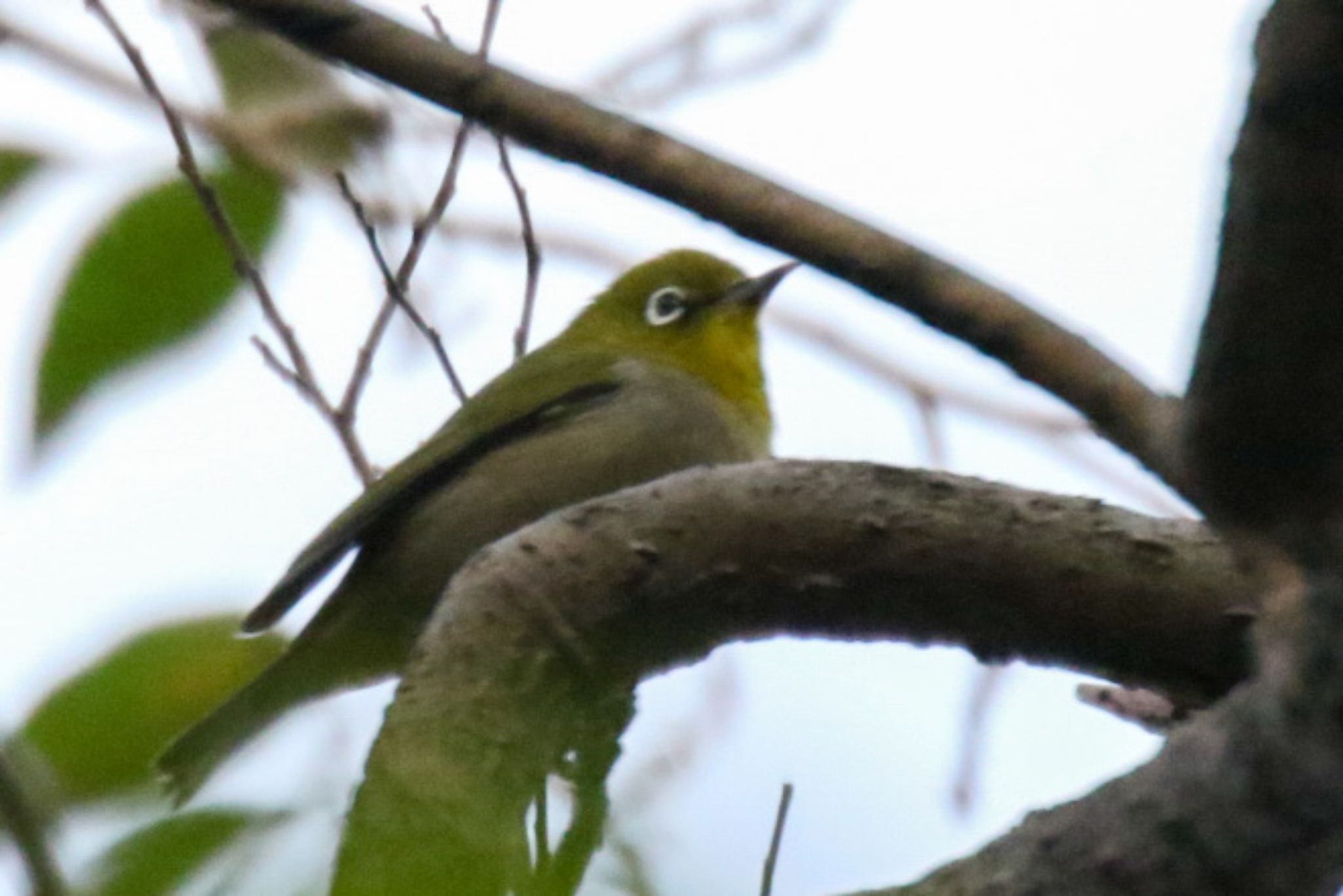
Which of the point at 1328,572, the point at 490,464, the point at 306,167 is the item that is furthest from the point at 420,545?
the point at 1328,572

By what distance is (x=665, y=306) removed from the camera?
7754 millimetres

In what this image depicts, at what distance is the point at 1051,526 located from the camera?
3094mm

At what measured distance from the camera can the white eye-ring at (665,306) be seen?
25.2 feet

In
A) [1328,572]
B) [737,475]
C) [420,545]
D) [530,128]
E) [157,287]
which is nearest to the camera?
[1328,572]

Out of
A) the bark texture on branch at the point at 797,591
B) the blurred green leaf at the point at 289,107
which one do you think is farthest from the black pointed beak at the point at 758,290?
the bark texture on branch at the point at 797,591

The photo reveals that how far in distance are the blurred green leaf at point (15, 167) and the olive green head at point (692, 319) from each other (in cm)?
320

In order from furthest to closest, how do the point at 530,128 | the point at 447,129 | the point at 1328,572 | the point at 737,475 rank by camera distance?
1. the point at 447,129
2. the point at 737,475
3. the point at 530,128
4. the point at 1328,572

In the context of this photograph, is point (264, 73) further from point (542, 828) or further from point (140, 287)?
point (542, 828)

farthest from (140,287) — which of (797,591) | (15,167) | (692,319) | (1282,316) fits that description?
(692,319)

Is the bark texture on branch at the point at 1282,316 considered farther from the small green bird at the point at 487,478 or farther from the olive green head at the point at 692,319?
the olive green head at the point at 692,319

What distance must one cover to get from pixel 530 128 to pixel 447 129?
3774mm

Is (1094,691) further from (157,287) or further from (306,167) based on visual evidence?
(306,167)

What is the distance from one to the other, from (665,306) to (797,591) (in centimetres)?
460

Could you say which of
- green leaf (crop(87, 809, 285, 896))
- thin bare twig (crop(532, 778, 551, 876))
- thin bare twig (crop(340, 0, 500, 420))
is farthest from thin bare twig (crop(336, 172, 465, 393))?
green leaf (crop(87, 809, 285, 896))
